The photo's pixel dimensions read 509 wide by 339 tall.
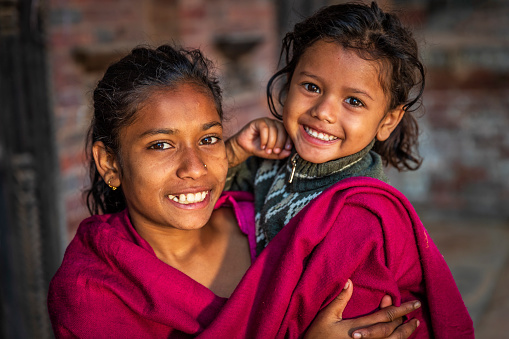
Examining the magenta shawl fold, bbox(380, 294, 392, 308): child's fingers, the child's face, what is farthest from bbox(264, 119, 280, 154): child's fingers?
bbox(380, 294, 392, 308): child's fingers

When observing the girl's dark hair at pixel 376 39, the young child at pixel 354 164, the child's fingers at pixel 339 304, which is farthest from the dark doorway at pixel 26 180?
the child's fingers at pixel 339 304

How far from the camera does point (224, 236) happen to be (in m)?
1.82

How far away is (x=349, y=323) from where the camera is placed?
1428 millimetres

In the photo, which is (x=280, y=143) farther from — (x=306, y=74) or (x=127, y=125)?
(x=127, y=125)

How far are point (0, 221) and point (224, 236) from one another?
1383 millimetres

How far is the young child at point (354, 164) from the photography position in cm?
145

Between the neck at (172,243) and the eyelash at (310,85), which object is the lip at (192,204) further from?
the eyelash at (310,85)

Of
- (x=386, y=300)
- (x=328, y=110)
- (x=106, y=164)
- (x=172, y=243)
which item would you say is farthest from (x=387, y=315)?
(x=106, y=164)

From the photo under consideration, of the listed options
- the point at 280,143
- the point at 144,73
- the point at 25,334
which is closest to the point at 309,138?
the point at 280,143

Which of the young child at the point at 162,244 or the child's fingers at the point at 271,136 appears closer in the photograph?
the young child at the point at 162,244

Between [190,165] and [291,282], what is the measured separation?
1.34ft

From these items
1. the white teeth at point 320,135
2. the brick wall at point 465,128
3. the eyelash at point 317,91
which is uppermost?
the eyelash at point 317,91

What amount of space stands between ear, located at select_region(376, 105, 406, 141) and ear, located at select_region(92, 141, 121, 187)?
0.79 meters

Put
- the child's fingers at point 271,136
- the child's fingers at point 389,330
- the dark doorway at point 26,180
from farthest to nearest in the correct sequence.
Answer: the dark doorway at point 26,180 → the child's fingers at point 271,136 → the child's fingers at point 389,330
